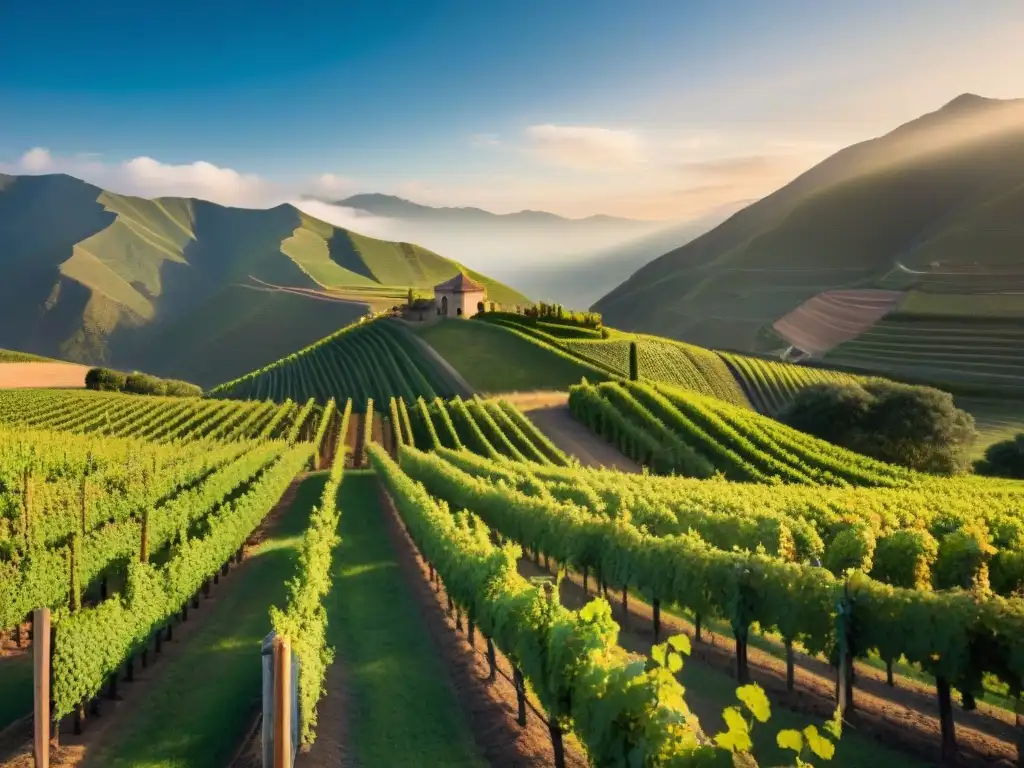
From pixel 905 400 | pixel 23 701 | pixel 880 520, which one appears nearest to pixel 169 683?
pixel 23 701

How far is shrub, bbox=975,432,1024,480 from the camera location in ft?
187

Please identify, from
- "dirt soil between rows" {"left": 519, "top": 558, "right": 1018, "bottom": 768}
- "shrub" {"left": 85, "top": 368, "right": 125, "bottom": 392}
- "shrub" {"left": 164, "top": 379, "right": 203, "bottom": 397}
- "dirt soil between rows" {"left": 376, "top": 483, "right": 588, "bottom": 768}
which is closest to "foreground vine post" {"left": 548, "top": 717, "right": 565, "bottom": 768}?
"dirt soil between rows" {"left": 376, "top": 483, "right": 588, "bottom": 768}

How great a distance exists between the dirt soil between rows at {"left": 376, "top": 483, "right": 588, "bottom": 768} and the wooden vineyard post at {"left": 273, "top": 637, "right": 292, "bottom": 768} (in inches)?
334

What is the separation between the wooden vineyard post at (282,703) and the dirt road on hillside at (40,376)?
106494 millimetres

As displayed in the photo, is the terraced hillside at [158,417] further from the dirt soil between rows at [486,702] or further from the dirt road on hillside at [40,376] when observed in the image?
the dirt soil between rows at [486,702]

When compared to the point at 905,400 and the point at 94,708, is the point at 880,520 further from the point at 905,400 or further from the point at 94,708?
the point at 905,400

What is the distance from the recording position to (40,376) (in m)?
107

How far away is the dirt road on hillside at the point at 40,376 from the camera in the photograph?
98.1 meters

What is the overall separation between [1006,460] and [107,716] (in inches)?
2549

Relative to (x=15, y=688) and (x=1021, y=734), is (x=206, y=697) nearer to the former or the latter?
(x=15, y=688)

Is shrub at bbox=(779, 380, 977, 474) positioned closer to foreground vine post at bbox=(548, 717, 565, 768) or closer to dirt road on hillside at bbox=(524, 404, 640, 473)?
dirt road on hillside at bbox=(524, 404, 640, 473)

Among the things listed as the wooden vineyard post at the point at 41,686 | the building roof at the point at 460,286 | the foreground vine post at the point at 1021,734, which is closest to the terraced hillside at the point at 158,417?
the building roof at the point at 460,286

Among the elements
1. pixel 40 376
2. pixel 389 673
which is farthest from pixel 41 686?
pixel 40 376

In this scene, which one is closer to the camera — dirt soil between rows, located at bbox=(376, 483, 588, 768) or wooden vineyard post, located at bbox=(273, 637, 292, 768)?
wooden vineyard post, located at bbox=(273, 637, 292, 768)
